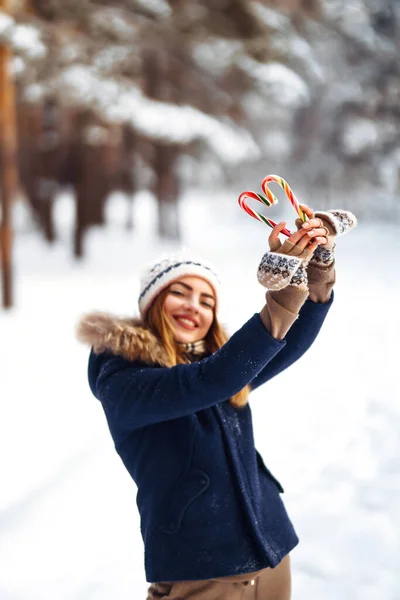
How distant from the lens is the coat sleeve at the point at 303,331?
192 centimetres

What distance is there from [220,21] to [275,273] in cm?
1112

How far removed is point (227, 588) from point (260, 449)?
2.83 m

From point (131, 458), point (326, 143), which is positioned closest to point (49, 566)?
point (131, 458)

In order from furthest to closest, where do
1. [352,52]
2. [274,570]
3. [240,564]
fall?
1. [352,52]
2. [274,570]
3. [240,564]

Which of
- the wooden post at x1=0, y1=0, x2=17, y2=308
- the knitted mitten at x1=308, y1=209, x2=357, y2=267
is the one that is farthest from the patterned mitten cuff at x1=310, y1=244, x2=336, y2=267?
the wooden post at x1=0, y1=0, x2=17, y2=308

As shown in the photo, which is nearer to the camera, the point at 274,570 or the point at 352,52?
the point at 274,570

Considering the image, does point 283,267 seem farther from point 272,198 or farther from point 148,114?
point 148,114

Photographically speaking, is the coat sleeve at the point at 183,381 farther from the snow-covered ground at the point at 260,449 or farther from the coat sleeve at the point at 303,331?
the snow-covered ground at the point at 260,449

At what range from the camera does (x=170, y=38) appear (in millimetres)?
11836

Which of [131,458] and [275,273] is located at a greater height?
[275,273]

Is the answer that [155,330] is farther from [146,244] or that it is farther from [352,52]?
[352,52]

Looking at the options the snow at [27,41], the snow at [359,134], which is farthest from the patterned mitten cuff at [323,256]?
the snow at [359,134]

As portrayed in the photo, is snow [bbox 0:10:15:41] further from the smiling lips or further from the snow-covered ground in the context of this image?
the smiling lips

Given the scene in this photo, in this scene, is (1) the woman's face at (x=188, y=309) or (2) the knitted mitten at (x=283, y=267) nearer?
(2) the knitted mitten at (x=283, y=267)
